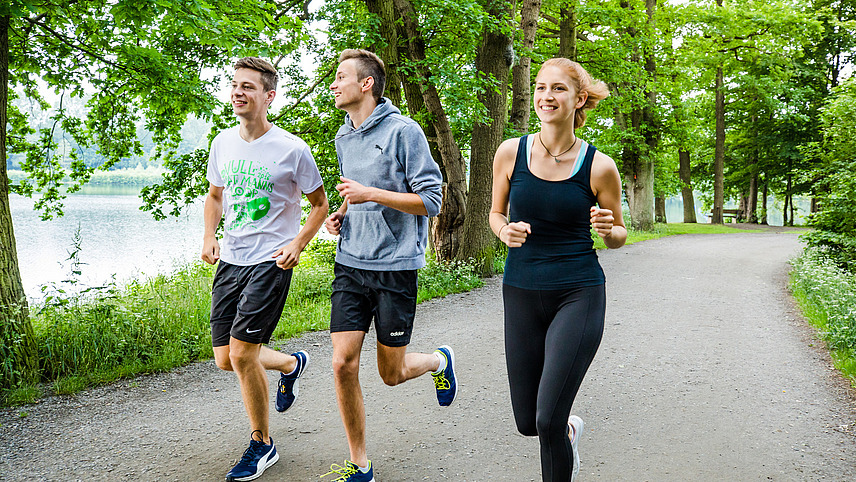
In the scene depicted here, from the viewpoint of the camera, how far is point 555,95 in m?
3.34

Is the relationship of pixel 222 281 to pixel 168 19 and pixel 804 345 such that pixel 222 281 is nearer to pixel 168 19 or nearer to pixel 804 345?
pixel 168 19

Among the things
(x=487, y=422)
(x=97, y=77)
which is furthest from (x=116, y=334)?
(x=487, y=422)

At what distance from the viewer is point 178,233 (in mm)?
17000

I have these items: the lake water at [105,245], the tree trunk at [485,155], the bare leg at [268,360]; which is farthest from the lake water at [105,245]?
the tree trunk at [485,155]

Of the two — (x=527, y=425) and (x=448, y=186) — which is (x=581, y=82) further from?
(x=448, y=186)

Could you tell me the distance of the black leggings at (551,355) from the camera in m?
3.06

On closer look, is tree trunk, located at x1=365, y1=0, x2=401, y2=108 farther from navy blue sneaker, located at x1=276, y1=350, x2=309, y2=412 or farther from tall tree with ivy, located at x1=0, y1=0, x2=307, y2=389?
navy blue sneaker, located at x1=276, y1=350, x2=309, y2=412

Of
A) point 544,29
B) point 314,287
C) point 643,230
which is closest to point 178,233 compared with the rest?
point 314,287

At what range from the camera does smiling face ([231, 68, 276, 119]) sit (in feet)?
12.7

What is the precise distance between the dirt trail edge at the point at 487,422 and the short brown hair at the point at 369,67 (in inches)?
90.6

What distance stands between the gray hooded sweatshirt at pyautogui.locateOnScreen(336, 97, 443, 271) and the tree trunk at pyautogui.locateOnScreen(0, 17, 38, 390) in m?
3.75

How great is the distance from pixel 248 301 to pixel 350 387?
0.77 meters

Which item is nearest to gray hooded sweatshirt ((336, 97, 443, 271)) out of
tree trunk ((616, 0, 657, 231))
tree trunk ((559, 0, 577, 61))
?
tree trunk ((559, 0, 577, 61))

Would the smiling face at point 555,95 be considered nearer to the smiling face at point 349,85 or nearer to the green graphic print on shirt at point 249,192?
the smiling face at point 349,85
